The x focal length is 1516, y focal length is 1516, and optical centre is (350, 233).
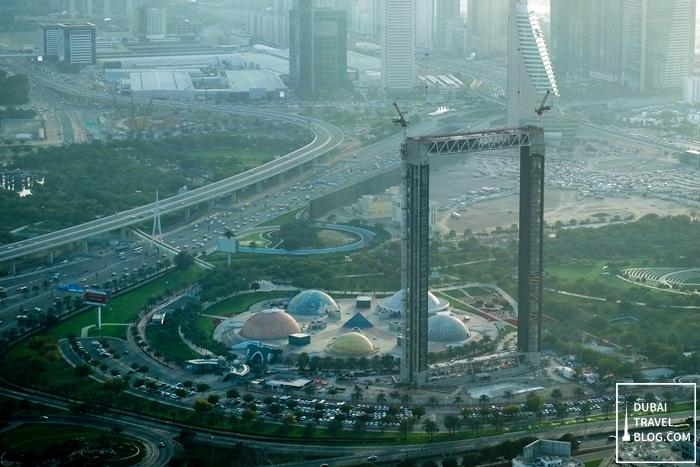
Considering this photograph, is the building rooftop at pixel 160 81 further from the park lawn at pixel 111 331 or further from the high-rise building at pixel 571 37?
the park lawn at pixel 111 331

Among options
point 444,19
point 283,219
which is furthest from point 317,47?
point 283,219

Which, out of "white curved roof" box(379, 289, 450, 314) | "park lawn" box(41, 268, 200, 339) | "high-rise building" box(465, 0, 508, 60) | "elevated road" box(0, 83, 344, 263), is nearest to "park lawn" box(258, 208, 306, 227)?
"elevated road" box(0, 83, 344, 263)

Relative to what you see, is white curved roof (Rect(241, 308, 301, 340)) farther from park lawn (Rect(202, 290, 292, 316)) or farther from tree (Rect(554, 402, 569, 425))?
tree (Rect(554, 402, 569, 425))

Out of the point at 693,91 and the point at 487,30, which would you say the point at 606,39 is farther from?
the point at 487,30

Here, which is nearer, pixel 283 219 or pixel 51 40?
pixel 283 219

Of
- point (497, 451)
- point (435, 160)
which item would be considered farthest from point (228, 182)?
point (497, 451)

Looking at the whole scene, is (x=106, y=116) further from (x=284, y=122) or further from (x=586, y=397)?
(x=586, y=397)

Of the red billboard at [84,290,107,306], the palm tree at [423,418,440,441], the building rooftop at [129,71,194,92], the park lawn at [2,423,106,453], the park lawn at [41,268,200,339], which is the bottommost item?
the park lawn at [2,423,106,453]
